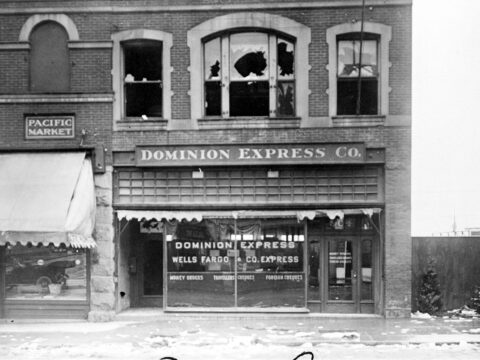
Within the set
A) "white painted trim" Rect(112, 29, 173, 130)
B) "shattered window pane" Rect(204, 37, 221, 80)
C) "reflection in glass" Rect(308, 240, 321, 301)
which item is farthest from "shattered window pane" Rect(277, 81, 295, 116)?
"reflection in glass" Rect(308, 240, 321, 301)

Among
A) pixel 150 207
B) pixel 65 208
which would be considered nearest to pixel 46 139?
pixel 65 208

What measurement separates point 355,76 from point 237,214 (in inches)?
184

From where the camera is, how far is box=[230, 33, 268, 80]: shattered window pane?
1421 cm

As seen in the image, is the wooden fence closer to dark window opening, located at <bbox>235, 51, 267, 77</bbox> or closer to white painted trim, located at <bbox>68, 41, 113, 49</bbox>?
dark window opening, located at <bbox>235, 51, 267, 77</bbox>

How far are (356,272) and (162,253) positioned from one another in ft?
17.6

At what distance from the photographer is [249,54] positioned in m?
14.2

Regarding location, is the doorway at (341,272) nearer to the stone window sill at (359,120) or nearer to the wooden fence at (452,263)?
the wooden fence at (452,263)

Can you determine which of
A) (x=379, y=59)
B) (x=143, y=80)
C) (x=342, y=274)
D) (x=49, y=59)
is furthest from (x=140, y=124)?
(x=342, y=274)

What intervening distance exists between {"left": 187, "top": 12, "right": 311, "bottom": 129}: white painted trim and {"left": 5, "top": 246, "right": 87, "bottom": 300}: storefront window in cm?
480

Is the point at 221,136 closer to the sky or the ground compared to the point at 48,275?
closer to the sky

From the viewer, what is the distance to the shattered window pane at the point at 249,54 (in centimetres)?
1421

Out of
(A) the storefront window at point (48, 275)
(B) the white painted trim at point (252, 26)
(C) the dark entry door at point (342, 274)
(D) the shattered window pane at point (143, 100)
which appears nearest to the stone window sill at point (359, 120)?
(B) the white painted trim at point (252, 26)

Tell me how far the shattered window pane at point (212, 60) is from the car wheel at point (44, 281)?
6.66 meters

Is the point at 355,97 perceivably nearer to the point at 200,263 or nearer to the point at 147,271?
the point at 200,263
